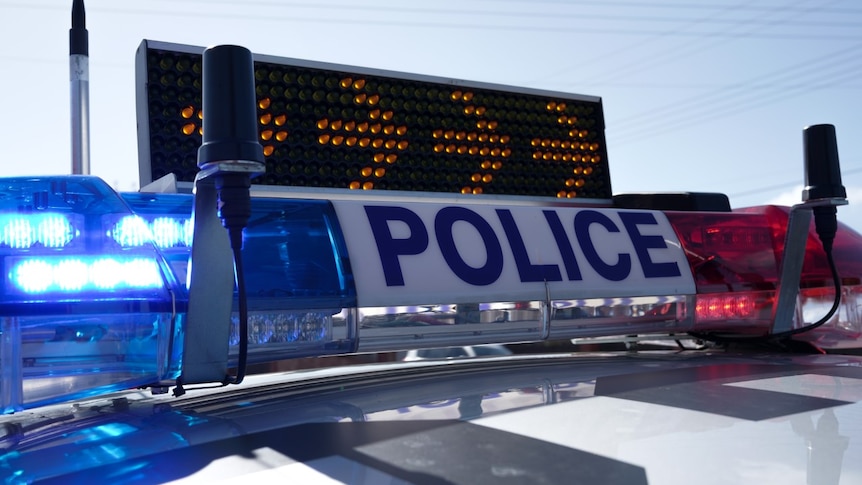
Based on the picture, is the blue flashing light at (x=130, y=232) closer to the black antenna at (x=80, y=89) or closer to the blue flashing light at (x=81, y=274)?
the blue flashing light at (x=81, y=274)

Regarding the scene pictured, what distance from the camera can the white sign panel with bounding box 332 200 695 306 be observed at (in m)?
→ 1.80

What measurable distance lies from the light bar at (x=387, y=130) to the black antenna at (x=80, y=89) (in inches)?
18.2

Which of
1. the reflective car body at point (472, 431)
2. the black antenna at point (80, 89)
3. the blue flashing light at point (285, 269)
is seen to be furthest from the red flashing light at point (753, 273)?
the black antenna at point (80, 89)

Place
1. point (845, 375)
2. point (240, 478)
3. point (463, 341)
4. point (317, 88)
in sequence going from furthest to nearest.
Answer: point (317, 88) → point (463, 341) → point (845, 375) → point (240, 478)

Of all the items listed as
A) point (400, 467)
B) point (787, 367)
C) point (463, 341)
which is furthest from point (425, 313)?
point (400, 467)

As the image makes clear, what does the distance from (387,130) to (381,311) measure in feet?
3.85

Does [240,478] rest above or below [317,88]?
below

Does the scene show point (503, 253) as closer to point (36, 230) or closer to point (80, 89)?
point (36, 230)

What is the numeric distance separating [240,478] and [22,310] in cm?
64

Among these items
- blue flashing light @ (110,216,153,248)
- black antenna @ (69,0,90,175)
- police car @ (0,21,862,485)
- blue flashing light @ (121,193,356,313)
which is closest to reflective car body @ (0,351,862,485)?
police car @ (0,21,862,485)

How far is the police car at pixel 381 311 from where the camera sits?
0.97m

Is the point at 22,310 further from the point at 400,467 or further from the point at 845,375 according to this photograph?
the point at 845,375

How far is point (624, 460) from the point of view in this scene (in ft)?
2.92

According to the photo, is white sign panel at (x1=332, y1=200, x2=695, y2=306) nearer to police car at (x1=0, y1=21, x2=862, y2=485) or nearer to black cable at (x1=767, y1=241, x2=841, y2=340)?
police car at (x1=0, y1=21, x2=862, y2=485)
